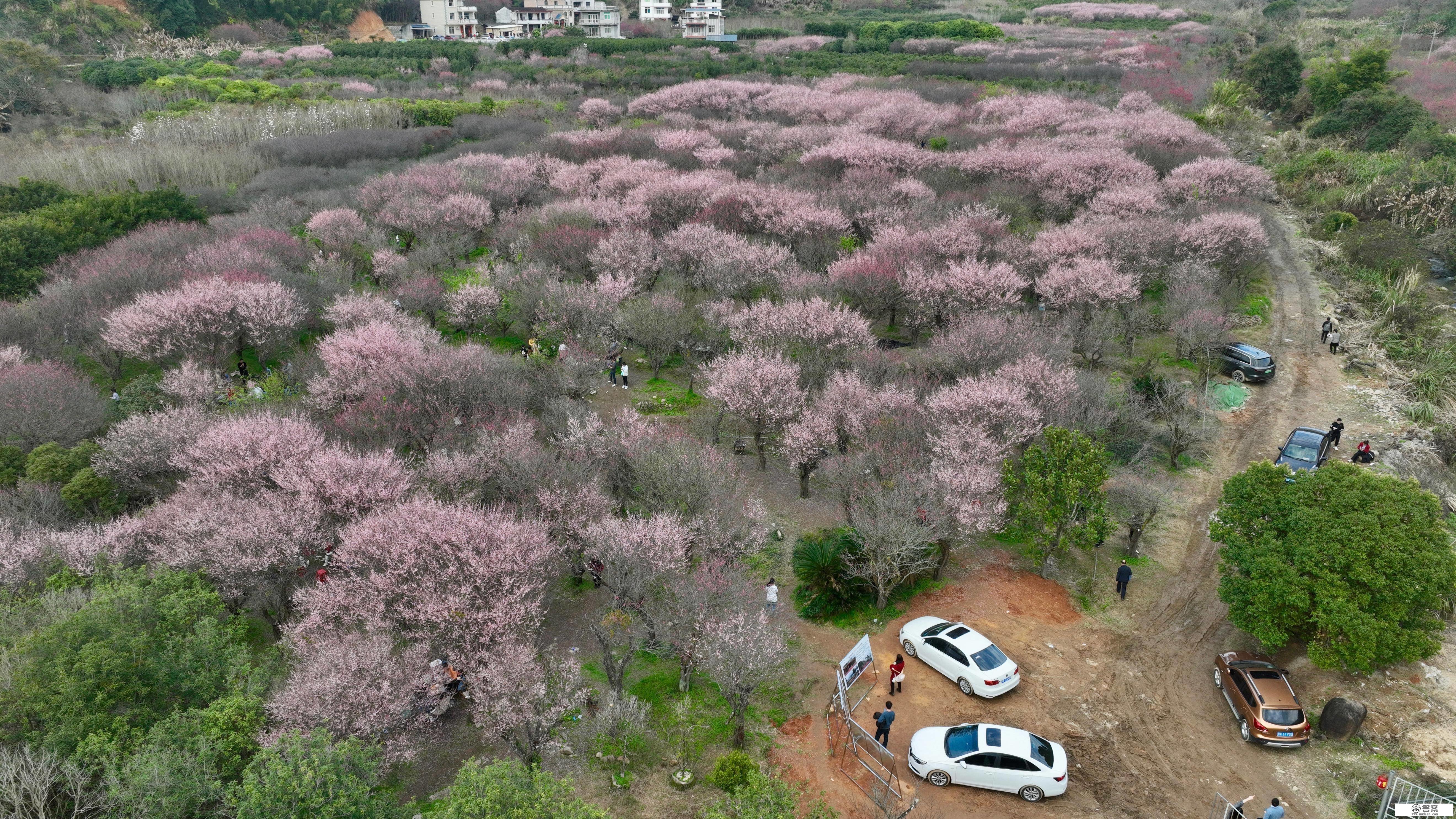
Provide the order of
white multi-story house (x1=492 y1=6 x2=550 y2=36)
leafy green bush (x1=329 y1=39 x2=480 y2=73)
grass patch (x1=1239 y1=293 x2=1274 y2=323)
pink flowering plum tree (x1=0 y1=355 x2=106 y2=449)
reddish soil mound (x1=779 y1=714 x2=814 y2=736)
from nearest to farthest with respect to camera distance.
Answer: reddish soil mound (x1=779 y1=714 x2=814 y2=736) → pink flowering plum tree (x1=0 y1=355 x2=106 y2=449) → grass patch (x1=1239 y1=293 x2=1274 y2=323) → leafy green bush (x1=329 y1=39 x2=480 y2=73) → white multi-story house (x1=492 y1=6 x2=550 y2=36)

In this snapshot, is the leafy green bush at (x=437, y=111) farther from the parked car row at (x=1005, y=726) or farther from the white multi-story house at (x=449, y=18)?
the parked car row at (x=1005, y=726)

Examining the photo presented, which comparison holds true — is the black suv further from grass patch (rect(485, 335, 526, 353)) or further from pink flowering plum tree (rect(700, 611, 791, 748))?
grass patch (rect(485, 335, 526, 353))

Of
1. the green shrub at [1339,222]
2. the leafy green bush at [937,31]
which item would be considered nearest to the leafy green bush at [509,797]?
the green shrub at [1339,222]

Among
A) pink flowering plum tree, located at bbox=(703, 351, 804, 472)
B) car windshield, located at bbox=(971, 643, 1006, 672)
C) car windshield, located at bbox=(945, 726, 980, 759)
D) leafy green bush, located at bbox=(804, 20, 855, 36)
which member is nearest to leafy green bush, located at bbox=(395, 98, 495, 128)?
pink flowering plum tree, located at bbox=(703, 351, 804, 472)

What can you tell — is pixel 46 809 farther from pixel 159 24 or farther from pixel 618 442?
pixel 159 24

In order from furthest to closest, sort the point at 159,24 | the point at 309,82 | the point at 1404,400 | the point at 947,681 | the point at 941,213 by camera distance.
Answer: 1. the point at 159,24
2. the point at 309,82
3. the point at 941,213
4. the point at 1404,400
5. the point at 947,681

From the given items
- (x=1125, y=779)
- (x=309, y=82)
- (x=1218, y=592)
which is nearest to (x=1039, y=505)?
(x=1218, y=592)
